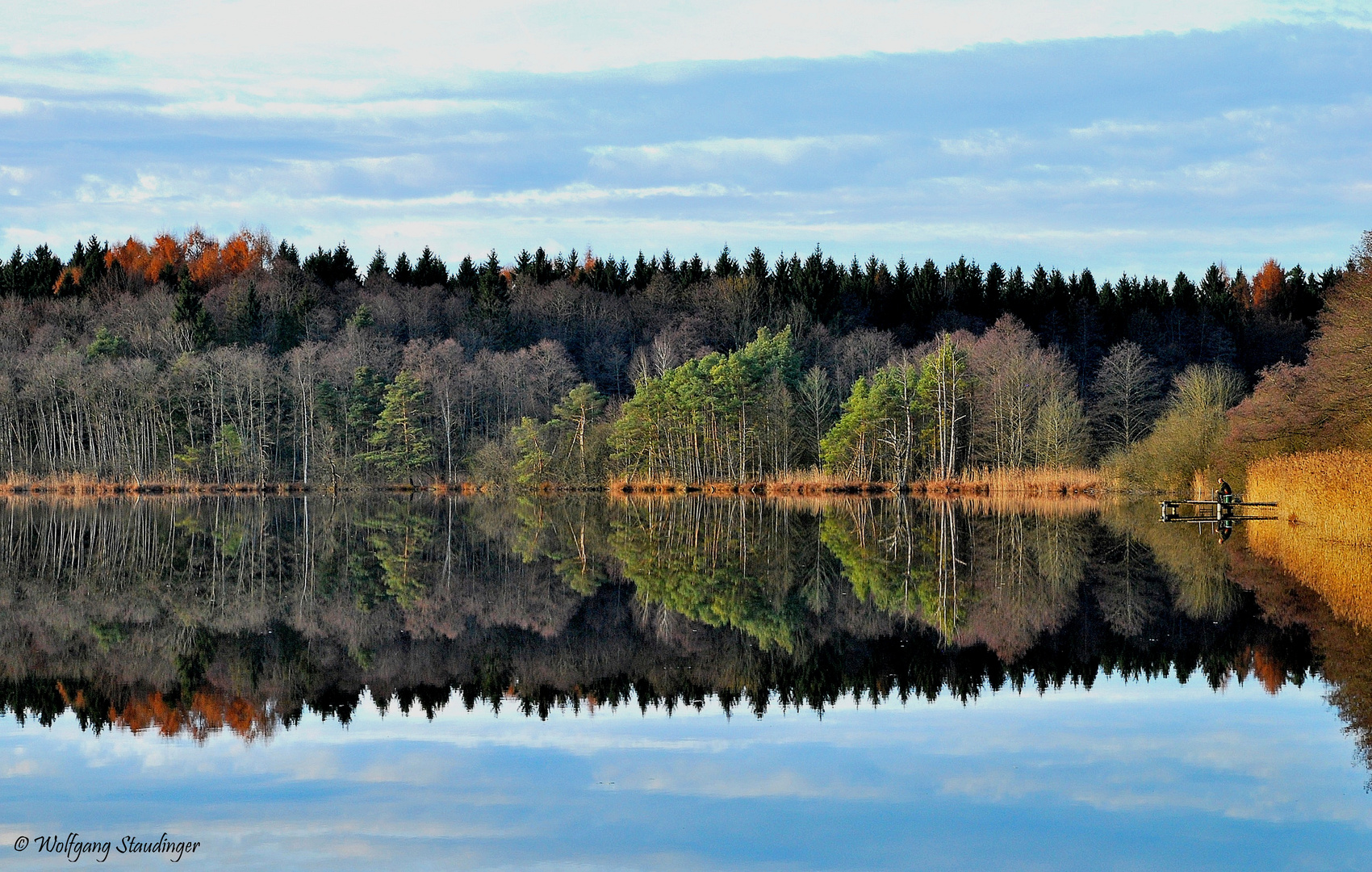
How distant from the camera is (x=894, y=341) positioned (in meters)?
85.4

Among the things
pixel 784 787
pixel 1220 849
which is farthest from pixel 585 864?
pixel 1220 849

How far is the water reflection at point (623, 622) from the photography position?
13.3 metres

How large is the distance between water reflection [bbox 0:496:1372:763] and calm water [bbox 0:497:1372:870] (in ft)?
0.29

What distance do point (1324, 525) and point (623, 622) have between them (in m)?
19.0

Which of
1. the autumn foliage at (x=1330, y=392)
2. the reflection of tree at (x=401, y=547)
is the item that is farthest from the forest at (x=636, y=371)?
the reflection of tree at (x=401, y=547)

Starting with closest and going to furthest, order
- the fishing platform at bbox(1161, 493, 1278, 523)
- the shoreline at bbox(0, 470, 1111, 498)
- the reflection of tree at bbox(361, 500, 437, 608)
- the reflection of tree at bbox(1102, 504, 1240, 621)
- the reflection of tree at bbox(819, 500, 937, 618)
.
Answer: the reflection of tree at bbox(1102, 504, 1240, 621)
the reflection of tree at bbox(819, 500, 937, 618)
the reflection of tree at bbox(361, 500, 437, 608)
the fishing platform at bbox(1161, 493, 1278, 523)
the shoreline at bbox(0, 470, 1111, 498)

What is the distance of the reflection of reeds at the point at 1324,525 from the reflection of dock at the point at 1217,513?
571 millimetres

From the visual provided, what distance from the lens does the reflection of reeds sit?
63.3 feet

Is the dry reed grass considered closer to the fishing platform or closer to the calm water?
the fishing platform

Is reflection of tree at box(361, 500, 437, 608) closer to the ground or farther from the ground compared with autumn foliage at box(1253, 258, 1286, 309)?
closer to the ground

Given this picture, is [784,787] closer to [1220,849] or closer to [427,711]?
[1220,849]

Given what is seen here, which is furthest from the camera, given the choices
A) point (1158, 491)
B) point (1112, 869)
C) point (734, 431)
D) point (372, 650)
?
point (734, 431)

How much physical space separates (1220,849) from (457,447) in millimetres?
65470

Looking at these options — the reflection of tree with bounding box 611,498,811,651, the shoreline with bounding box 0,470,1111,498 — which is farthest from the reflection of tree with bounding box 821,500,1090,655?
the shoreline with bounding box 0,470,1111,498
